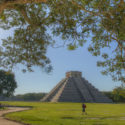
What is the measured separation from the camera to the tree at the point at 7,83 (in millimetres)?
61531

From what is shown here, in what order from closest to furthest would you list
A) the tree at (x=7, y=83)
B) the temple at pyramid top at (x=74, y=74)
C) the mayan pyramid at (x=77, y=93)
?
1. the tree at (x=7, y=83)
2. the mayan pyramid at (x=77, y=93)
3. the temple at pyramid top at (x=74, y=74)

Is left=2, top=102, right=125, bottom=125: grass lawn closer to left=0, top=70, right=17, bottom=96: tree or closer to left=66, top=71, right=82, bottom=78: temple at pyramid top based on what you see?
left=0, top=70, right=17, bottom=96: tree

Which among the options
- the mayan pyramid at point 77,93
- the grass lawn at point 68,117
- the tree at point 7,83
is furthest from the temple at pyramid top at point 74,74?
the grass lawn at point 68,117

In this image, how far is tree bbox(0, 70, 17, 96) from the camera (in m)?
61.5

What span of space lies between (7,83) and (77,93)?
140ft

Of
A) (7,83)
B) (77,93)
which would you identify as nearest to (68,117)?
(7,83)

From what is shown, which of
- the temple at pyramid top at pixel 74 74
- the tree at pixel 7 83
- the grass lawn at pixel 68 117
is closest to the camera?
the grass lawn at pixel 68 117

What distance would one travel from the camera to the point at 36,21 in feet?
40.1

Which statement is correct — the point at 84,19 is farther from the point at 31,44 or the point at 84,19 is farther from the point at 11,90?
the point at 11,90

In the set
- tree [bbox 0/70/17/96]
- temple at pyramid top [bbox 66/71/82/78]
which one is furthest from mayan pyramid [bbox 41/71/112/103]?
tree [bbox 0/70/17/96]

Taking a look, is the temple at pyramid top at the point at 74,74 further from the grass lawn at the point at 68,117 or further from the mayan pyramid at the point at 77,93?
the grass lawn at the point at 68,117

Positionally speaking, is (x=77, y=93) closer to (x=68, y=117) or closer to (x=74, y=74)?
(x=74, y=74)

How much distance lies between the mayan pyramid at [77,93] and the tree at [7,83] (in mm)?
27518

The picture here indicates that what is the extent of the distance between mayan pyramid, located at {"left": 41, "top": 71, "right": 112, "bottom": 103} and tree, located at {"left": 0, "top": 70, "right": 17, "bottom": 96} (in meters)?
27.5
